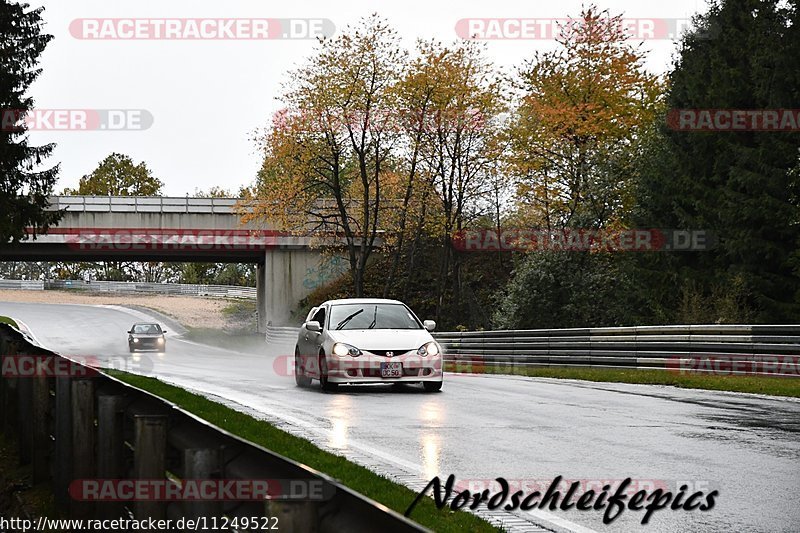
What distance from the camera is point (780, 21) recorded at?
31578mm

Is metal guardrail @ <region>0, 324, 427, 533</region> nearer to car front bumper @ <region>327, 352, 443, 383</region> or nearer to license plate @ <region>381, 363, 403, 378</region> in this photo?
car front bumper @ <region>327, 352, 443, 383</region>

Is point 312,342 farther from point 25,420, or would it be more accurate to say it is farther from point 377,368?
point 25,420

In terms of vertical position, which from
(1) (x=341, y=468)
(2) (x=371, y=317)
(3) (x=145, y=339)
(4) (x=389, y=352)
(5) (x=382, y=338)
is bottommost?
(3) (x=145, y=339)

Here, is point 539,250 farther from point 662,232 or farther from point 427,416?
point 427,416

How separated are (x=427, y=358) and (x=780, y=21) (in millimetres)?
18734

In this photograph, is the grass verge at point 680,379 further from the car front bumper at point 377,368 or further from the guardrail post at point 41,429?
the guardrail post at point 41,429

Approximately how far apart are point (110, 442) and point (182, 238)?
46.9m

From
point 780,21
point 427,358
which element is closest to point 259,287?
point 780,21

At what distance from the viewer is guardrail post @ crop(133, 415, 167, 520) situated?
5.50 meters

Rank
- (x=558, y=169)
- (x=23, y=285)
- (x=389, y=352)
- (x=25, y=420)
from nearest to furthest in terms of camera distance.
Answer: (x=25, y=420) → (x=389, y=352) → (x=558, y=169) → (x=23, y=285)

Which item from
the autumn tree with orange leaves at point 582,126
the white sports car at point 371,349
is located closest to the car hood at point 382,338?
the white sports car at point 371,349

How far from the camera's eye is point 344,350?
60.2ft

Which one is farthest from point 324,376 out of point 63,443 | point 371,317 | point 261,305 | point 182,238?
point 261,305

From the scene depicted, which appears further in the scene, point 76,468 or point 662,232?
point 662,232
